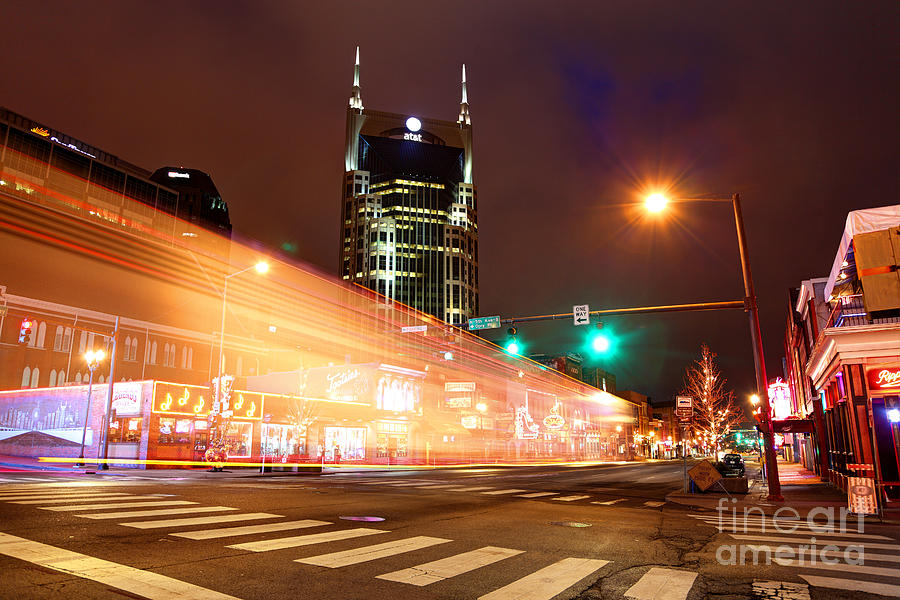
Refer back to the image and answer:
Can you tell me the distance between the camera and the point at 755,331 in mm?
17828

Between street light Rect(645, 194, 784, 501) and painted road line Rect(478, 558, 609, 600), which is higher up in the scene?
street light Rect(645, 194, 784, 501)

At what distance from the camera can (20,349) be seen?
196 ft

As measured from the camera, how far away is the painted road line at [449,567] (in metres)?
6.30

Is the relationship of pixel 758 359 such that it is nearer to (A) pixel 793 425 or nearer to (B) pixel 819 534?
(B) pixel 819 534

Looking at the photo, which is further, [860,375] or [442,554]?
[860,375]

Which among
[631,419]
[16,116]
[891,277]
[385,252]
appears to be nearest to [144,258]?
[16,116]

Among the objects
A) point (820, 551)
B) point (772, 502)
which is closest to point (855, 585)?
point (820, 551)

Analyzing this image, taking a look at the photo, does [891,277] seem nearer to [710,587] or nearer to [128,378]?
[710,587]

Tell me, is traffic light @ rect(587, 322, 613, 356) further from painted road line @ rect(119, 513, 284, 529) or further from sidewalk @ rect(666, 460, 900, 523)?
painted road line @ rect(119, 513, 284, 529)

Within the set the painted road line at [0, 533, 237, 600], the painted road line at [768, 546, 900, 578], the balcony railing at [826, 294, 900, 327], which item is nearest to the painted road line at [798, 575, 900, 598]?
the painted road line at [768, 546, 900, 578]

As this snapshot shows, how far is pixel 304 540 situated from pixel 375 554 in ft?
4.81

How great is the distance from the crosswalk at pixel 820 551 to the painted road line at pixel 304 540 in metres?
5.87

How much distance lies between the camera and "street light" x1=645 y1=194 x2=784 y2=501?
16609 mm

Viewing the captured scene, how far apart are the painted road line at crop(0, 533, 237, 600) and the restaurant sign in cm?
3335
